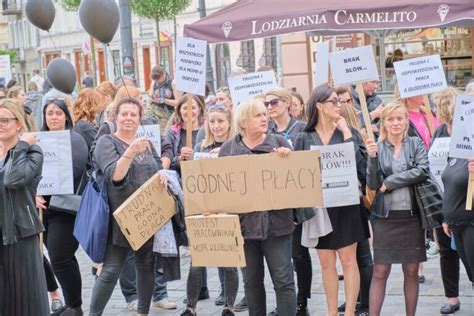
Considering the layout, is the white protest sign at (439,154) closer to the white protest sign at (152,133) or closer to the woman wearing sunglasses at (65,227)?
the white protest sign at (152,133)

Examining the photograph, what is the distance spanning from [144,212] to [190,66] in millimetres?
2319

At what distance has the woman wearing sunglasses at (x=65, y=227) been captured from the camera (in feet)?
26.4

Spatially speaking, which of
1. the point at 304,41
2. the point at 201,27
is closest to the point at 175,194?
the point at 201,27

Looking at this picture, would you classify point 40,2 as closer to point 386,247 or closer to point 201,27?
point 201,27

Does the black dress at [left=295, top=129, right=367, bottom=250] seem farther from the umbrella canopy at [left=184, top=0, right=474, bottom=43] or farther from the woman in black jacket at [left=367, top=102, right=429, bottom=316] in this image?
the umbrella canopy at [left=184, top=0, right=474, bottom=43]

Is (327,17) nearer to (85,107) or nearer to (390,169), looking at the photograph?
(85,107)

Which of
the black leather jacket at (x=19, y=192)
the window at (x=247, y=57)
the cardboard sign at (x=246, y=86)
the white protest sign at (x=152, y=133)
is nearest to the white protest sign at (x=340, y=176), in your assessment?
the white protest sign at (x=152, y=133)

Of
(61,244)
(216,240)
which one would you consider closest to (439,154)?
(216,240)

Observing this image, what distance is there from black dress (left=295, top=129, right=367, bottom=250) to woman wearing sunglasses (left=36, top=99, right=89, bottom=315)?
6.32ft

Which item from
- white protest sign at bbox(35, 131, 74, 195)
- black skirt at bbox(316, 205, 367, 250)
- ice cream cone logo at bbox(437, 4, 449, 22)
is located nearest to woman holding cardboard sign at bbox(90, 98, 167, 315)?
white protest sign at bbox(35, 131, 74, 195)

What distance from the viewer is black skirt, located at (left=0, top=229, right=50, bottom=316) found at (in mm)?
6625

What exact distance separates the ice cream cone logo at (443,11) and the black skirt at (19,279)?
18.6 ft

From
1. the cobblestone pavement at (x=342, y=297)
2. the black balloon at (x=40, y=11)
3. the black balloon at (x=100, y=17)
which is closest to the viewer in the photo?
the cobblestone pavement at (x=342, y=297)

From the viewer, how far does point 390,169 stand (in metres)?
7.25
